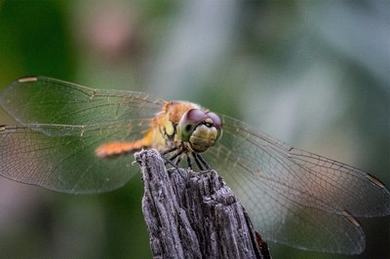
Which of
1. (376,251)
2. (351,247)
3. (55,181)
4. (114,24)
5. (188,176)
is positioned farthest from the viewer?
(114,24)

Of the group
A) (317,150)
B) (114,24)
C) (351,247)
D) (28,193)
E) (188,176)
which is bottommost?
(351,247)

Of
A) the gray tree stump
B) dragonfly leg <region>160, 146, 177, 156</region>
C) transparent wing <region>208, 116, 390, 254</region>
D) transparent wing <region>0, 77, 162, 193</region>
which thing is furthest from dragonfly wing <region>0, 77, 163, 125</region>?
the gray tree stump

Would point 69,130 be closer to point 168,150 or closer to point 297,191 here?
point 168,150

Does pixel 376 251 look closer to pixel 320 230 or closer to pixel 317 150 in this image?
pixel 317 150

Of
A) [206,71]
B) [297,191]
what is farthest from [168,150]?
[206,71]

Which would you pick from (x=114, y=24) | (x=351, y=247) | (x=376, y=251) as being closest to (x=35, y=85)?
(x=114, y=24)

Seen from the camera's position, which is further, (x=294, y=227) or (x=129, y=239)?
(x=129, y=239)

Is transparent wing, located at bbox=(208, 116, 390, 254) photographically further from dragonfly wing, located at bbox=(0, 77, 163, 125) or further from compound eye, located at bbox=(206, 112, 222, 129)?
dragonfly wing, located at bbox=(0, 77, 163, 125)
